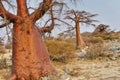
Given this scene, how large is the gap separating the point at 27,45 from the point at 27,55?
0.29 metres

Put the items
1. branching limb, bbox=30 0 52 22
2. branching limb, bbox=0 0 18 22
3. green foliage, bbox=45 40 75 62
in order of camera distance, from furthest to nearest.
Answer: green foliage, bbox=45 40 75 62
branching limb, bbox=30 0 52 22
branching limb, bbox=0 0 18 22

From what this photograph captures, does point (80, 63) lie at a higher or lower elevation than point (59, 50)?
lower

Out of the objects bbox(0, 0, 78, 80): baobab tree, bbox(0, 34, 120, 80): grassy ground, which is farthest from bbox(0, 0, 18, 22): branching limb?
bbox(0, 34, 120, 80): grassy ground

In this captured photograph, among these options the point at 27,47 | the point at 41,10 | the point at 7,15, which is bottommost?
the point at 27,47

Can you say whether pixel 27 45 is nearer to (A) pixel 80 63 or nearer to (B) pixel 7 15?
(B) pixel 7 15

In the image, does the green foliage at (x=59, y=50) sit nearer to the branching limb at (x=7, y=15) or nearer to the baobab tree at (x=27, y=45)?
the baobab tree at (x=27, y=45)

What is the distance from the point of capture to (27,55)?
1076 centimetres

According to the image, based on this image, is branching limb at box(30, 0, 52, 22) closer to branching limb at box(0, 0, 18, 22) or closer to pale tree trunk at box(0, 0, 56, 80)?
pale tree trunk at box(0, 0, 56, 80)

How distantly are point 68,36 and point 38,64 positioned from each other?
20.8 m

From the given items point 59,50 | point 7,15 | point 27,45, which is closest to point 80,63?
point 59,50

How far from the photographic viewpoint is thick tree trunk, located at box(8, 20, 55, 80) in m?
10.6

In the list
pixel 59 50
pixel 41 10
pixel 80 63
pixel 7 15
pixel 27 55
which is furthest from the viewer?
pixel 59 50

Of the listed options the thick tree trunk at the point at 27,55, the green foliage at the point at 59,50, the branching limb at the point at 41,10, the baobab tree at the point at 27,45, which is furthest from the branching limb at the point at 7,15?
the green foliage at the point at 59,50

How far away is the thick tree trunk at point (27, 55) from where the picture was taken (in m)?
10.6
